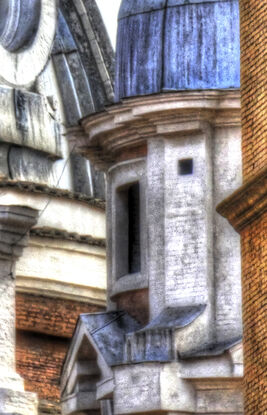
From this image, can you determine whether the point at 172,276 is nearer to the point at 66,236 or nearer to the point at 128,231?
the point at 128,231

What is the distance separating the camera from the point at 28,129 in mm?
44625

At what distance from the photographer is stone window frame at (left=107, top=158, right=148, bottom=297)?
123 feet

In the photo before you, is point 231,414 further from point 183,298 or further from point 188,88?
point 188,88

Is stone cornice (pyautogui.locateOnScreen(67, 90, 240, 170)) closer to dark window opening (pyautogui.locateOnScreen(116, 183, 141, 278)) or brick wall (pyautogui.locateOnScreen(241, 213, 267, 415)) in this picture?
dark window opening (pyautogui.locateOnScreen(116, 183, 141, 278))

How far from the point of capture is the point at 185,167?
1458 inches

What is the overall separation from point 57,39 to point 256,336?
72.5 feet

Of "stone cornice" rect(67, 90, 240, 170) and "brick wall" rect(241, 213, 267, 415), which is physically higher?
"stone cornice" rect(67, 90, 240, 170)

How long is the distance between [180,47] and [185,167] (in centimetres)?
214

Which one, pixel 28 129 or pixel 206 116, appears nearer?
pixel 206 116

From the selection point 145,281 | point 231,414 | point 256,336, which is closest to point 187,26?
point 145,281

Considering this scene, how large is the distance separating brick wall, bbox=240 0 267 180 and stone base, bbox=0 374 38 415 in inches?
Answer: 499

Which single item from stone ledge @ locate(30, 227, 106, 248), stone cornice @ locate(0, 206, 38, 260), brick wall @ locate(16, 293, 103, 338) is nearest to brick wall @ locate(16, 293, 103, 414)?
brick wall @ locate(16, 293, 103, 338)

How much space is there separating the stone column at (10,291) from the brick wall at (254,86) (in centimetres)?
1262

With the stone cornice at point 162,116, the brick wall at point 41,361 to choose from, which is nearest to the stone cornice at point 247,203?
the stone cornice at point 162,116
